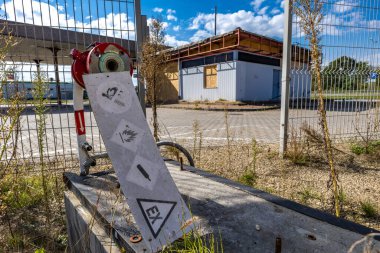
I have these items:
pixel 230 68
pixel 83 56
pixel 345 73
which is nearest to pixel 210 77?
pixel 230 68

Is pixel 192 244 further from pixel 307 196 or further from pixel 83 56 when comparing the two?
pixel 307 196

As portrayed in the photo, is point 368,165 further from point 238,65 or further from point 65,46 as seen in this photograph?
point 238,65

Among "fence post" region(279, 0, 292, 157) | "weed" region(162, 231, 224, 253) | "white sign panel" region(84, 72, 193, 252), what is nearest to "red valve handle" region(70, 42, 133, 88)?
"white sign panel" region(84, 72, 193, 252)

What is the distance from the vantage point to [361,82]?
5.02 meters

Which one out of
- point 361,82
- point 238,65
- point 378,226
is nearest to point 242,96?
point 238,65

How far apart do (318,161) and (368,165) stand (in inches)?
28.4

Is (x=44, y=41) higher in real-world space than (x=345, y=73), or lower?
higher

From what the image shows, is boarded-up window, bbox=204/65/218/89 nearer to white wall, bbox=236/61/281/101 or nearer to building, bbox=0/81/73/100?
white wall, bbox=236/61/281/101

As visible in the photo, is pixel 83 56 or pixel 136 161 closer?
pixel 136 161

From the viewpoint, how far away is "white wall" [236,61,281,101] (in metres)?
17.2

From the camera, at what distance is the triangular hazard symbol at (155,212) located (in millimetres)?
1123

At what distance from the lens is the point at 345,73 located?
473 cm

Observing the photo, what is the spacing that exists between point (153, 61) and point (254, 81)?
15.5 meters

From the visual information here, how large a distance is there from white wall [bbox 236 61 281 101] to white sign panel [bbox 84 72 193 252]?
1637 cm
